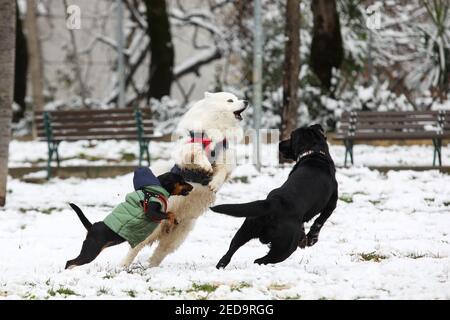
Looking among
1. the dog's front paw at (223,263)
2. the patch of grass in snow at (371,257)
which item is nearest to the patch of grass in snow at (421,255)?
the patch of grass in snow at (371,257)

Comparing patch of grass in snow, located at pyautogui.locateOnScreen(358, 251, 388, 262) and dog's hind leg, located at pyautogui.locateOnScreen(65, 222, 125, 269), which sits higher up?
dog's hind leg, located at pyautogui.locateOnScreen(65, 222, 125, 269)

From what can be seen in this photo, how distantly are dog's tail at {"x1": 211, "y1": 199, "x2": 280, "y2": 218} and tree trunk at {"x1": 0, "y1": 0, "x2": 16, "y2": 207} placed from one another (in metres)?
5.62

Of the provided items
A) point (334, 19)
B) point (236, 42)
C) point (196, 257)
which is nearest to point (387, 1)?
point (236, 42)

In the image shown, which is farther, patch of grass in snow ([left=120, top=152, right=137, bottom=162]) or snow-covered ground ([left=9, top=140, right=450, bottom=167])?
patch of grass in snow ([left=120, top=152, right=137, bottom=162])

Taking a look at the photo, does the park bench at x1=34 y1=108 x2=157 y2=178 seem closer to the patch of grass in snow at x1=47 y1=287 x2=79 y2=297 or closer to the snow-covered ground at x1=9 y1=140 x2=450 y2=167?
the snow-covered ground at x1=9 y1=140 x2=450 y2=167

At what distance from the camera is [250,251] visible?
787cm

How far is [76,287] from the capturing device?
600 cm

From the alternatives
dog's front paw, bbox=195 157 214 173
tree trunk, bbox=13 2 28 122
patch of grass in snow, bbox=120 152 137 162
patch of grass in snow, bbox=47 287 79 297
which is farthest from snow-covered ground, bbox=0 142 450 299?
tree trunk, bbox=13 2 28 122

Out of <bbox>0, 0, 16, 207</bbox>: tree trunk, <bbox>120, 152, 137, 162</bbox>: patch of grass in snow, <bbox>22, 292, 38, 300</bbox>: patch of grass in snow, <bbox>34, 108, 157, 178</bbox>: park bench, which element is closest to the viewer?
<bbox>22, 292, 38, 300</bbox>: patch of grass in snow

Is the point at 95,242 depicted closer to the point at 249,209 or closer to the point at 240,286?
the point at 249,209

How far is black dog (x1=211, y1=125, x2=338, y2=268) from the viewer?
6.48 metres

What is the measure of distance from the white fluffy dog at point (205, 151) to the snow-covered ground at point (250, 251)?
0.49 metres

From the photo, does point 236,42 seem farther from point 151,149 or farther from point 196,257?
point 196,257

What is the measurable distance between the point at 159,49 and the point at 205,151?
1576 cm
